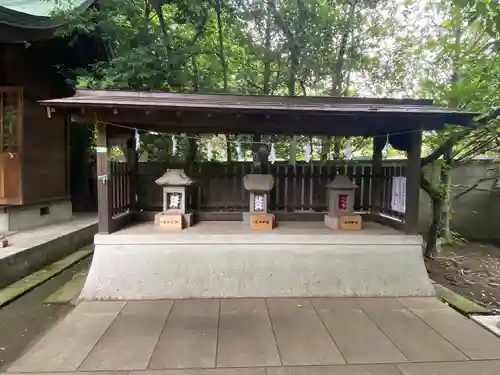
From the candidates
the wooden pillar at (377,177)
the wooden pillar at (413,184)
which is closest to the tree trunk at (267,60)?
the wooden pillar at (377,177)

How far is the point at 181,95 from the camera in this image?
5.07 metres

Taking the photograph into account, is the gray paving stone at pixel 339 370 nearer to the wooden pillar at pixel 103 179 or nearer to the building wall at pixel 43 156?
the wooden pillar at pixel 103 179

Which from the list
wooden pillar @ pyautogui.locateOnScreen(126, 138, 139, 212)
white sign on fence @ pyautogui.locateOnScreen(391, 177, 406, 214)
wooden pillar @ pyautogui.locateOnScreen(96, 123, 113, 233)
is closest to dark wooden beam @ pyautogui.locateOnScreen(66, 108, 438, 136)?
wooden pillar @ pyautogui.locateOnScreen(96, 123, 113, 233)

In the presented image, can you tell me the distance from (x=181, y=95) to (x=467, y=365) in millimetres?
4545

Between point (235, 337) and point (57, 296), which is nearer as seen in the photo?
point (235, 337)

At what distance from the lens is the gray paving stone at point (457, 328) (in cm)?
330

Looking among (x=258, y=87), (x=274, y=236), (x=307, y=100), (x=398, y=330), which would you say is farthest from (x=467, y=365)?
(x=258, y=87)

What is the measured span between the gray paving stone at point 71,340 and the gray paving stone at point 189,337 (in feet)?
2.20

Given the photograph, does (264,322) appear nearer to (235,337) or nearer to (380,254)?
(235,337)

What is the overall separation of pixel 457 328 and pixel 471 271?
4.08 m

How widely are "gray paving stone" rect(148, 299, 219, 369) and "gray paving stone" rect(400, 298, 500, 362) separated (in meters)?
2.37

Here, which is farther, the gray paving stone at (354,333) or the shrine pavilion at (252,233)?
the shrine pavilion at (252,233)

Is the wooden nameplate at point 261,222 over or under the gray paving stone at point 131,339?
over

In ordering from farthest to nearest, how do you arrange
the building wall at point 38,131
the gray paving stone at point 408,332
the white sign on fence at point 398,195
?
the building wall at point 38,131
the white sign on fence at point 398,195
the gray paving stone at point 408,332
